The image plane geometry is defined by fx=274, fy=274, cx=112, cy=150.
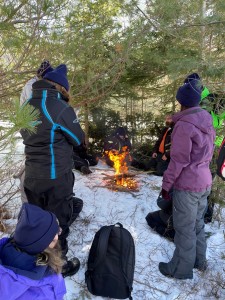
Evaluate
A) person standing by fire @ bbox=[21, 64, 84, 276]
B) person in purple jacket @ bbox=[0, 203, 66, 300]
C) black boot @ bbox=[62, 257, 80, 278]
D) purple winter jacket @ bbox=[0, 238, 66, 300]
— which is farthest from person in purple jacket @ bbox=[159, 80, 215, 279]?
purple winter jacket @ bbox=[0, 238, 66, 300]

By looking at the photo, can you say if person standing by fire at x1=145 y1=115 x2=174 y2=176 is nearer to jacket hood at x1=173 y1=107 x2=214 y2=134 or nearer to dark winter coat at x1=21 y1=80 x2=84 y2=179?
jacket hood at x1=173 y1=107 x2=214 y2=134

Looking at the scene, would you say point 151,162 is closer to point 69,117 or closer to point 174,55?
point 174,55

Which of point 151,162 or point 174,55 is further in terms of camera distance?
point 151,162

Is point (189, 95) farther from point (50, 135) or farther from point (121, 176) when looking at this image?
point (121, 176)

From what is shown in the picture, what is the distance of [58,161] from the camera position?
284 cm

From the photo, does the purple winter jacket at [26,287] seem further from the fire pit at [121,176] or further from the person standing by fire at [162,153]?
the person standing by fire at [162,153]

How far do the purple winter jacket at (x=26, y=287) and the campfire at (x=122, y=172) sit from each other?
371cm

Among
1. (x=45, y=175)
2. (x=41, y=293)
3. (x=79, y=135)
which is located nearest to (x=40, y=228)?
(x=41, y=293)

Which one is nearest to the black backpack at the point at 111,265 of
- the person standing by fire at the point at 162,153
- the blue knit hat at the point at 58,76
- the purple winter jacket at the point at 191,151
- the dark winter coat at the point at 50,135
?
the purple winter jacket at the point at 191,151

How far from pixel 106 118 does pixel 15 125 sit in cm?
629

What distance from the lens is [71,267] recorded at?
3.17 m

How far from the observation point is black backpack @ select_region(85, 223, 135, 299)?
2.85 metres

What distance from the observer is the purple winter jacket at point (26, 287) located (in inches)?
62.1

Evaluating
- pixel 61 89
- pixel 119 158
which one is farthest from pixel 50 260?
pixel 119 158
